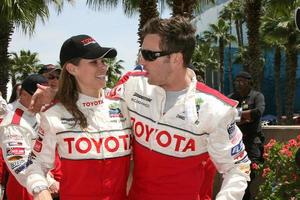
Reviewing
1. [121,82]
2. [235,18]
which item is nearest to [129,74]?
Result: [121,82]

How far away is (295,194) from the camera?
6016 millimetres

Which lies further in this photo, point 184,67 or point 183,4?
point 183,4

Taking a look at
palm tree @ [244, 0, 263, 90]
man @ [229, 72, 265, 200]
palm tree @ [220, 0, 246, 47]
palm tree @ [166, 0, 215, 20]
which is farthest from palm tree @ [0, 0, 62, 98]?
palm tree @ [220, 0, 246, 47]

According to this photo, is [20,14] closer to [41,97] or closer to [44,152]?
[41,97]

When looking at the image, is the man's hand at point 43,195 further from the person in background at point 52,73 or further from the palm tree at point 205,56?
the palm tree at point 205,56

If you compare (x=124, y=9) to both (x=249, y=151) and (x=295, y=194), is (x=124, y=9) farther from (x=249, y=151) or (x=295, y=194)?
(x=295, y=194)

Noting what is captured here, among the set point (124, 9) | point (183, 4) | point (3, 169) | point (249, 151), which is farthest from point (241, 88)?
point (124, 9)

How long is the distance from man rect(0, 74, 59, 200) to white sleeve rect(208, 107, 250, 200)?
147 centimetres

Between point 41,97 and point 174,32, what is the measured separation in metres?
1.78

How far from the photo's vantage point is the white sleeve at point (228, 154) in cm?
290

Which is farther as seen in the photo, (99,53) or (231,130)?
(99,53)

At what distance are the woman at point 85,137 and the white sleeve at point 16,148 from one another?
38 centimetres

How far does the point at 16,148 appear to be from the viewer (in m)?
4.06

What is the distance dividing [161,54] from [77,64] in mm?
542
